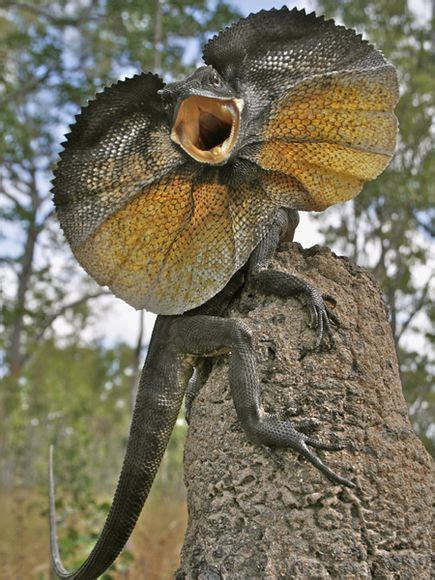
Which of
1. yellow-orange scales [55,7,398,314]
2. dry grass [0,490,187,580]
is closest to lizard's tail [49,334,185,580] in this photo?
yellow-orange scales [55,7,398,314]

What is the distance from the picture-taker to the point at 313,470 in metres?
1.75

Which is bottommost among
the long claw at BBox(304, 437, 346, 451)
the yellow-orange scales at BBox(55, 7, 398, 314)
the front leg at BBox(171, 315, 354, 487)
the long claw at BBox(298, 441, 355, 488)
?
the long claw at BBox(298, 441, 355, 488)

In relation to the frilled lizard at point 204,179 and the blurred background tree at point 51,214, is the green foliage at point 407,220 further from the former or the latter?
the frilled lizard at point 204,179

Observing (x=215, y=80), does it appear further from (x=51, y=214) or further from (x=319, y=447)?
(x=51, y=214)

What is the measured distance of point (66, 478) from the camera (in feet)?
20.1

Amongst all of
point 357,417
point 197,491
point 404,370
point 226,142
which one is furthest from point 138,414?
point 404,370

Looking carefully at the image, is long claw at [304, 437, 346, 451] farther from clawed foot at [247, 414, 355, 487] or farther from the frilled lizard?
the frilled lizard

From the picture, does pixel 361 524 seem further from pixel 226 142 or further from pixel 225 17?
pixel 225 17

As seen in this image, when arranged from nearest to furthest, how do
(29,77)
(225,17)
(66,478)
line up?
(66,478), (225,17), (29,77)

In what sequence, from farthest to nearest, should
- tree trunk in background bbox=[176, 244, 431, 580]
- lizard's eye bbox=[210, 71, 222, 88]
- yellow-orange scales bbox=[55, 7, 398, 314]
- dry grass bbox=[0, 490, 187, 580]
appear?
dry grass bbox=[0, 490, 187, 580] → yellow-orange scales bbox=[55, 7, 398, 314] → lizard's eye bbox=[210, 71, 222, 88] → tree trunk in background bbox=[176, 244, 431, 580]

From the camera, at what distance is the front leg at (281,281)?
6.48ft

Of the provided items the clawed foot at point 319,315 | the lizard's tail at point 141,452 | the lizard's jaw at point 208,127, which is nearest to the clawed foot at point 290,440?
the clawed foot at point 319,315

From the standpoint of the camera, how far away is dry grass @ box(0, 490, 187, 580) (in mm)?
5219

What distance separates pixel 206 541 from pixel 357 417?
51cm
